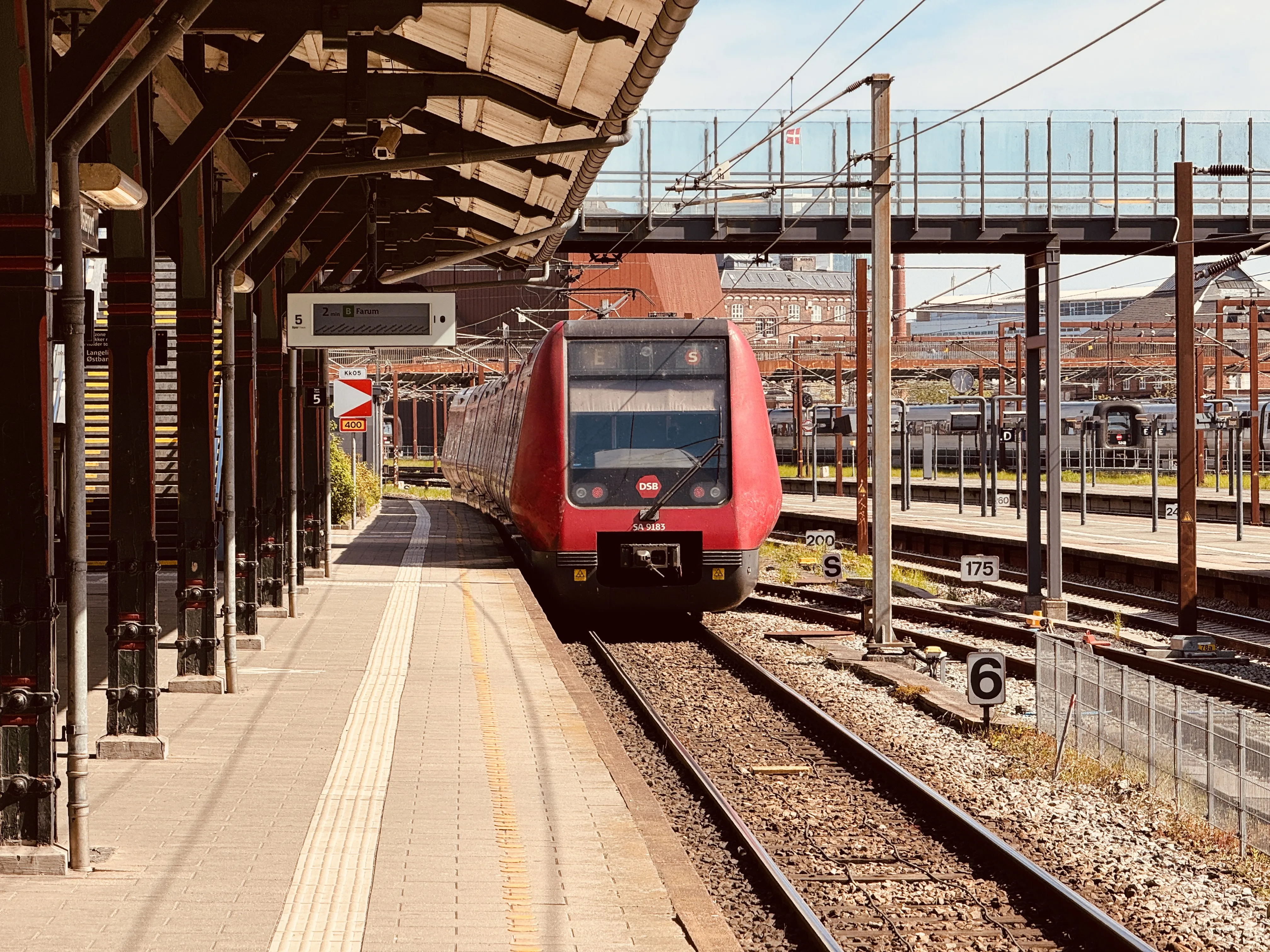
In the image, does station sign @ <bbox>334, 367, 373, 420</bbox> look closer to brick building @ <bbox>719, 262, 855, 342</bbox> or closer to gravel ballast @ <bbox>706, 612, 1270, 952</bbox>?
gravel ballast @ <bbox>706, 612, 1270, 952</bbox>

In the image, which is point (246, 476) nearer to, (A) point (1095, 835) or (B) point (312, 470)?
(B) point (312, 470)

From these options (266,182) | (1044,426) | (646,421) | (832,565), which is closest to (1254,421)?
(1044,426)

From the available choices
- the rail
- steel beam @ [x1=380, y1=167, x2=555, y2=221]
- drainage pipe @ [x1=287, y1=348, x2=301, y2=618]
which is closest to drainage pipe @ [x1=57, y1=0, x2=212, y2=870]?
the rail

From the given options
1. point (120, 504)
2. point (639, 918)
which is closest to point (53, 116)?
point (120, 504)

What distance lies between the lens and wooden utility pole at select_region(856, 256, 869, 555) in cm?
2573

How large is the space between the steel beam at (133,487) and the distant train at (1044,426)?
66.3 ft

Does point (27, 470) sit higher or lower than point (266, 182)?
lower

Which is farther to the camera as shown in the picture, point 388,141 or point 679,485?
point 679,485

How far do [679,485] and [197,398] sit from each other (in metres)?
5.95

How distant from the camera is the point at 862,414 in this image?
28.3m

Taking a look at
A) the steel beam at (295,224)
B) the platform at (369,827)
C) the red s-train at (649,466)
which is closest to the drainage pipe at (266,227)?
the platform at (369,827)

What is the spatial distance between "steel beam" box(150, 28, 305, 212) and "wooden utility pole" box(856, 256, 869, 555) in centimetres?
1776

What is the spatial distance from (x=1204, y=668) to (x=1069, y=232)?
722cm

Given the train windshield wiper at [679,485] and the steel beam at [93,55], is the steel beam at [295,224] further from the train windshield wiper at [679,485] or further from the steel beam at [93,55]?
the steel beam at [93,55]
